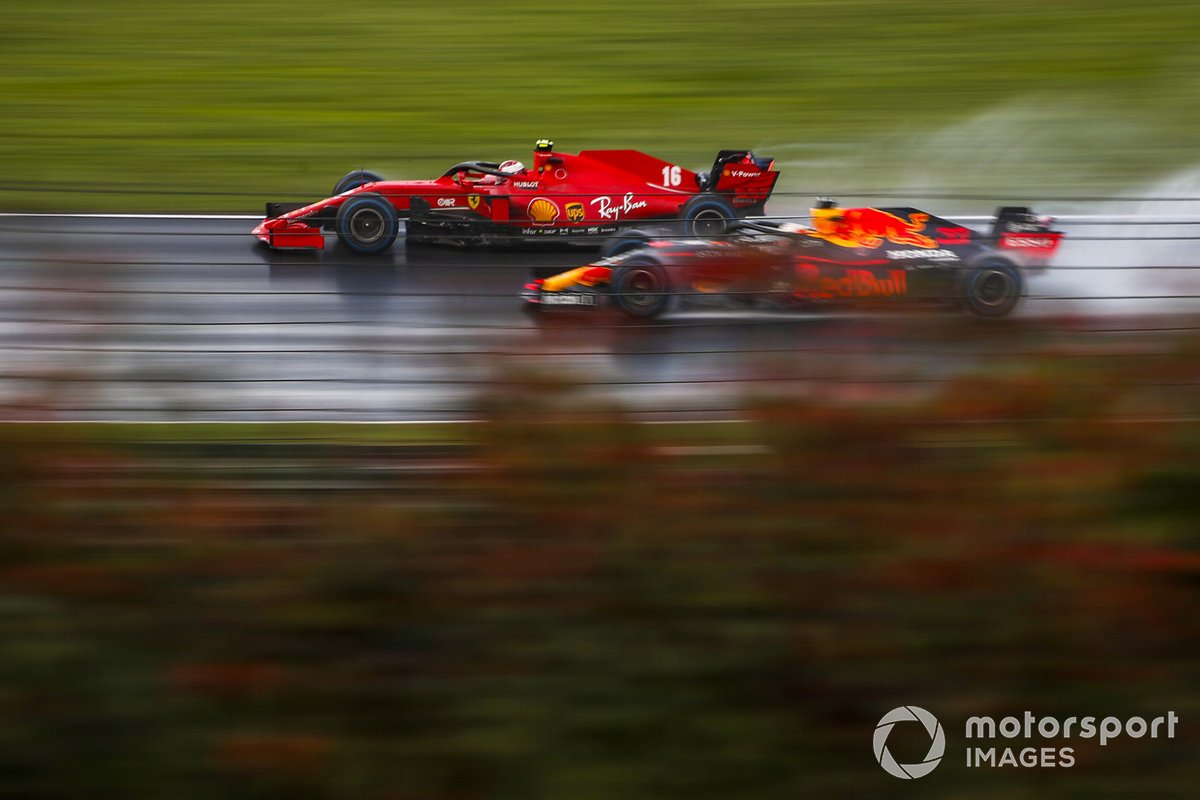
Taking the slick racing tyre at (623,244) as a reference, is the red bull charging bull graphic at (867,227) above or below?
below

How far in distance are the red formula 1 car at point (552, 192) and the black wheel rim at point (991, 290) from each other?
22.2 feet

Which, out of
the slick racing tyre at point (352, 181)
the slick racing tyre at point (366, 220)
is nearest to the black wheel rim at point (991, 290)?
the slick racing tyre at point (366, 220)

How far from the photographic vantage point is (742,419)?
227cm

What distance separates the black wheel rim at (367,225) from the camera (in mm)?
9508

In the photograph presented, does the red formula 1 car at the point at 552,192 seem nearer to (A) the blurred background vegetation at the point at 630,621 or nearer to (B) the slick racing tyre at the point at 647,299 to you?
(B) the slick racing tyre at the point at 647,299

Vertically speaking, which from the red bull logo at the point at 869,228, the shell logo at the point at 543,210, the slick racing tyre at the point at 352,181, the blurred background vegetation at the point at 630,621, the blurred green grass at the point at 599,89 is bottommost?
the blurred background vegetation at the point at 630,621

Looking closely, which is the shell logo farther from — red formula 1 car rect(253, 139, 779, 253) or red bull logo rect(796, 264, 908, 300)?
red bull logo rect(796, 264, 908, 300)

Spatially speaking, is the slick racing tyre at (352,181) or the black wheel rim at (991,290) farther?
the slick racing tyre at (352,181)

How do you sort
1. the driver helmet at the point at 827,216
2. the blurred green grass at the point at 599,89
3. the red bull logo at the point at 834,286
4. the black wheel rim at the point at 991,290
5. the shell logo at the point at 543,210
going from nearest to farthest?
the red bull logo at the point at 834,286 < the black wheel rim at the point at 991,290 < the driver helmet at the point at 827,216 < the shell logo at the point at 543,210 < the blurred green grass at the point at 599,89

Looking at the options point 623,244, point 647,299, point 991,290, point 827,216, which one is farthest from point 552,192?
point 991,290

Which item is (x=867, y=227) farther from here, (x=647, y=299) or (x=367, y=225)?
(x=647, y=299)

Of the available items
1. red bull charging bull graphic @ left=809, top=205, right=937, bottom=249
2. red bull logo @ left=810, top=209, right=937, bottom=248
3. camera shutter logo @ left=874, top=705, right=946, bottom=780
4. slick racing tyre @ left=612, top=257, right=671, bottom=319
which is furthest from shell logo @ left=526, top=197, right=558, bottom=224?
camera shutter logo @ left=874, top=705, right=946, bottom=780

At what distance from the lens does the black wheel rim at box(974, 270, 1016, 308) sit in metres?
2.70

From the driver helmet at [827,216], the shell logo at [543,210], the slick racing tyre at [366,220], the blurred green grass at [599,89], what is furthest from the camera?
the blurred green grass at [599,89]
